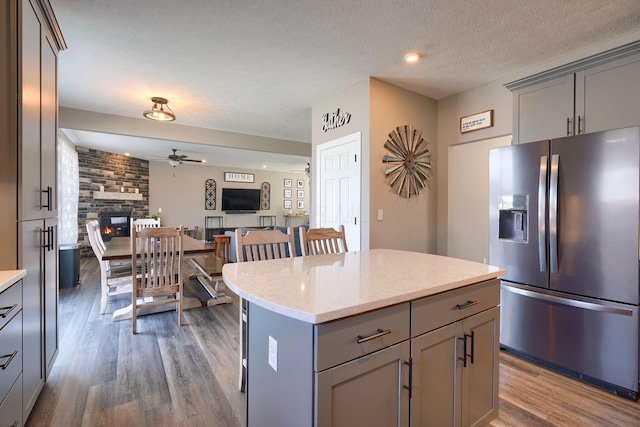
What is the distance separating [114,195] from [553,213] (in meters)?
9.04

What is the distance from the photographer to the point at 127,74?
3.31 m

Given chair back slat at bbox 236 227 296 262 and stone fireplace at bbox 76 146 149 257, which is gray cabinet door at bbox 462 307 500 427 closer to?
chair back slat at bbox 236 227 296 262

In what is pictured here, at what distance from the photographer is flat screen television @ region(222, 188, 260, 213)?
1002cm

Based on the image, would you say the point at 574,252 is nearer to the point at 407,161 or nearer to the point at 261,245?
the point at 407,161

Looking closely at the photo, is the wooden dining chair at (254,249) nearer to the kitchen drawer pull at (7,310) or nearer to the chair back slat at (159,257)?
the kitchen drawer pull at (7,310)

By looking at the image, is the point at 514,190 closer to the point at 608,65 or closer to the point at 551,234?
the point at 551,234

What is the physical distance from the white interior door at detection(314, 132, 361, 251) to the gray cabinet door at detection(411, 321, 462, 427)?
217 centimetres

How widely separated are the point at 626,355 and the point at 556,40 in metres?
2.55

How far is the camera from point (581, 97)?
2.46 meters

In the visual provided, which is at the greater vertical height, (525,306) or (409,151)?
(409,151)

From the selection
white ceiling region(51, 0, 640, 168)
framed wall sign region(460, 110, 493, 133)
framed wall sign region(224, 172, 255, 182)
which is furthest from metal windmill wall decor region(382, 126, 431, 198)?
framed wall sign region(224, 172, 255, 182)

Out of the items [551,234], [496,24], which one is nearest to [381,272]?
[551,234]

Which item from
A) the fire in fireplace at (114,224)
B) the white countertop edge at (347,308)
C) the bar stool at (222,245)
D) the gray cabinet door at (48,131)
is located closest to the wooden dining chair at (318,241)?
the white countertop edge at (347,308)

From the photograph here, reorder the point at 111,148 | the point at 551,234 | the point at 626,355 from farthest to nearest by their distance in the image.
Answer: the point at 111,148 → the point at 551,234 → the point at 626,355
